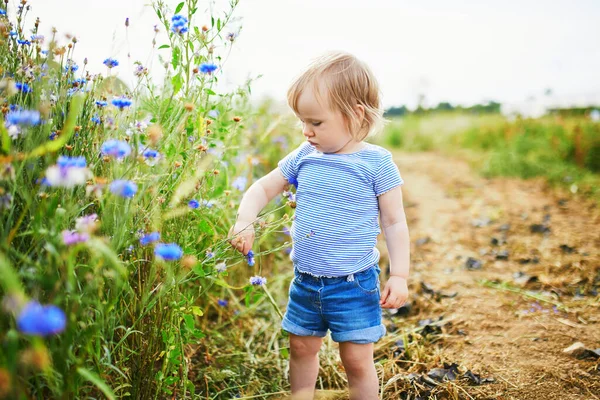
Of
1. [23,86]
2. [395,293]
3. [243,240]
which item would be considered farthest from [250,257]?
[23,86]

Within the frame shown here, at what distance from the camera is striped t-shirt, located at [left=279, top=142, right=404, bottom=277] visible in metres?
1.95

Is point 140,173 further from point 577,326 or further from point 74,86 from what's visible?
point 577,326

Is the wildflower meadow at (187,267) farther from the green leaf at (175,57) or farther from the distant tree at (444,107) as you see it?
the distant tree at (444,107)

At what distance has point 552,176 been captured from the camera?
6.09m

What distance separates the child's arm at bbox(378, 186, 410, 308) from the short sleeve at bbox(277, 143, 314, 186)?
0.40 m

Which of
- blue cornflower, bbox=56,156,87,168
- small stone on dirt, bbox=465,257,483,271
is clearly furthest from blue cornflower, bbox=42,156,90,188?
small stone on dirt, bbox=465,257,483,271

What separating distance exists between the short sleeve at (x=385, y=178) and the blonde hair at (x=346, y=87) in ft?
0.58

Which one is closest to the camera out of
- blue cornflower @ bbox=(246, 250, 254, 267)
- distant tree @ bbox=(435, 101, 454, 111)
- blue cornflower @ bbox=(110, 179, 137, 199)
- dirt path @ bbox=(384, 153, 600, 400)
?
blue cornflower @ bbox=(110, 179, 137, 199)

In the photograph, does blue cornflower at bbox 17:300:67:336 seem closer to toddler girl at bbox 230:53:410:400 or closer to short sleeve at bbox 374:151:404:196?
toddler girl at bbox 230:53:410:400

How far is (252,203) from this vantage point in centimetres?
210

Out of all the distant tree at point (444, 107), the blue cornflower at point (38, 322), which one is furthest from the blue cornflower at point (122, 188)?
the distant tree at point (444, 107)

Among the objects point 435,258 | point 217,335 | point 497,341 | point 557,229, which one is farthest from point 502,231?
point 217,335

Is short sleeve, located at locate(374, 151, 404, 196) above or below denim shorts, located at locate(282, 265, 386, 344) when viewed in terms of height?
above

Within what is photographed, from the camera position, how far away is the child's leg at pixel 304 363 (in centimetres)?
205
